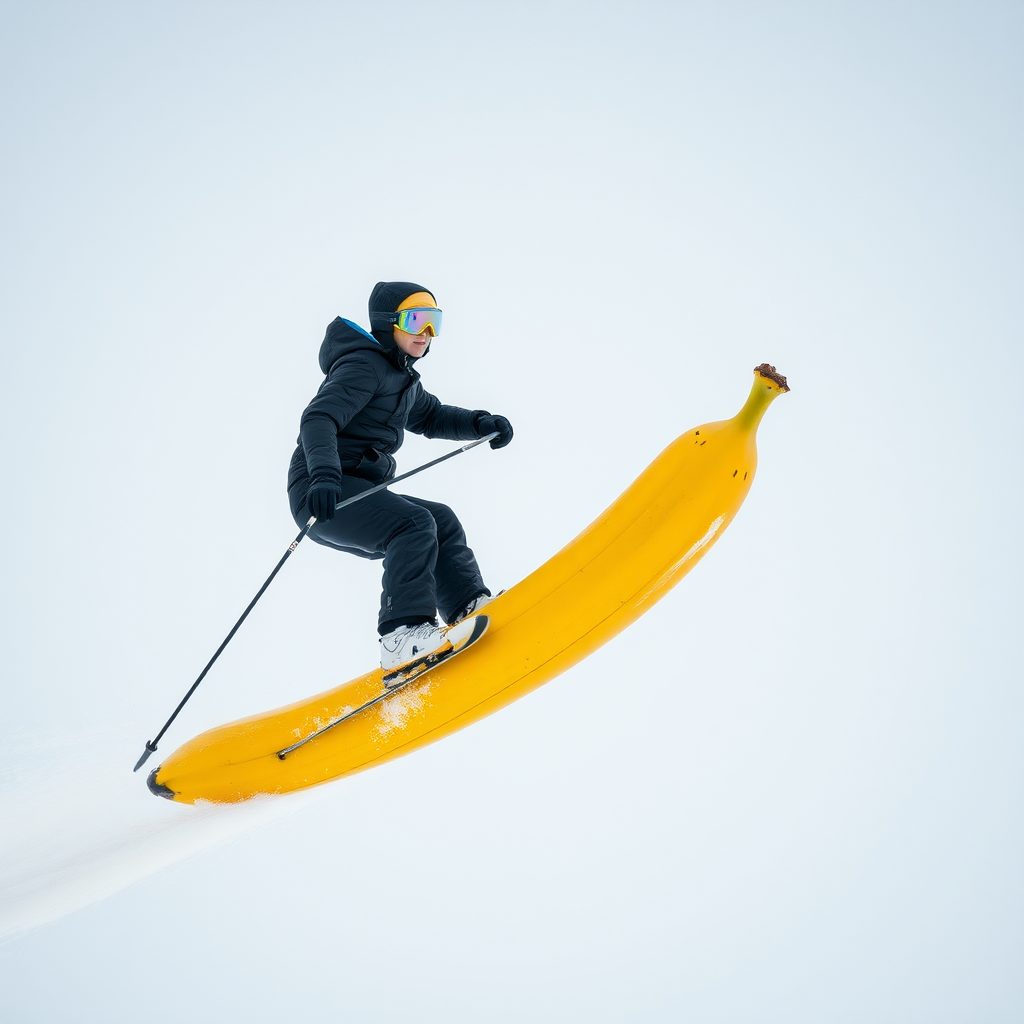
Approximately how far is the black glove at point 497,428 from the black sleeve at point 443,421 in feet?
0.09

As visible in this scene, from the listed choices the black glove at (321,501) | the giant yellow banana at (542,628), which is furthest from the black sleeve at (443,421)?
the black glove at (321,501)

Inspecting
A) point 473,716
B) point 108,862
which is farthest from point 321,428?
point 108,862

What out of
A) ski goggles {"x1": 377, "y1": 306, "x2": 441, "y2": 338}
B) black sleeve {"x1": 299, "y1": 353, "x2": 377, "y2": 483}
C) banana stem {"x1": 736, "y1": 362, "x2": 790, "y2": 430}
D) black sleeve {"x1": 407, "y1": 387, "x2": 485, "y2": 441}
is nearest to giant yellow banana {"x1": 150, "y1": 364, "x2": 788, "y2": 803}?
banana stem {"x1": 736, "y1": 362, "x2": 790, "y2": 430}

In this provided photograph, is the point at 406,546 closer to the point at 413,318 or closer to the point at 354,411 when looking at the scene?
the point at 354,411

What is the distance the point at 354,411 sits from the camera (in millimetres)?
3830

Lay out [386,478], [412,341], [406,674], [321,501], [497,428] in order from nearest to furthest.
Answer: [321,501] < [406,674] < [412,341] < [386,478] < [497,428]

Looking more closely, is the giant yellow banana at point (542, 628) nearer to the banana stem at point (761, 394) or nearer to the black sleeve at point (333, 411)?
the banana stem at point (761, 394)

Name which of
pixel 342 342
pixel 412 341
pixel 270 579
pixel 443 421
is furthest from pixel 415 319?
pixel 270 579

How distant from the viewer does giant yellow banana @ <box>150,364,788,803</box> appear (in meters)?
3.75

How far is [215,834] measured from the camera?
4.11m

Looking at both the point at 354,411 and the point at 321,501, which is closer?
the point at 321,501

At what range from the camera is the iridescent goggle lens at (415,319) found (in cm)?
385

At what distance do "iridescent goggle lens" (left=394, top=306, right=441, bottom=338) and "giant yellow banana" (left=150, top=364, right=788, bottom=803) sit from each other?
0.99 meters

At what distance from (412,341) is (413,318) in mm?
119
